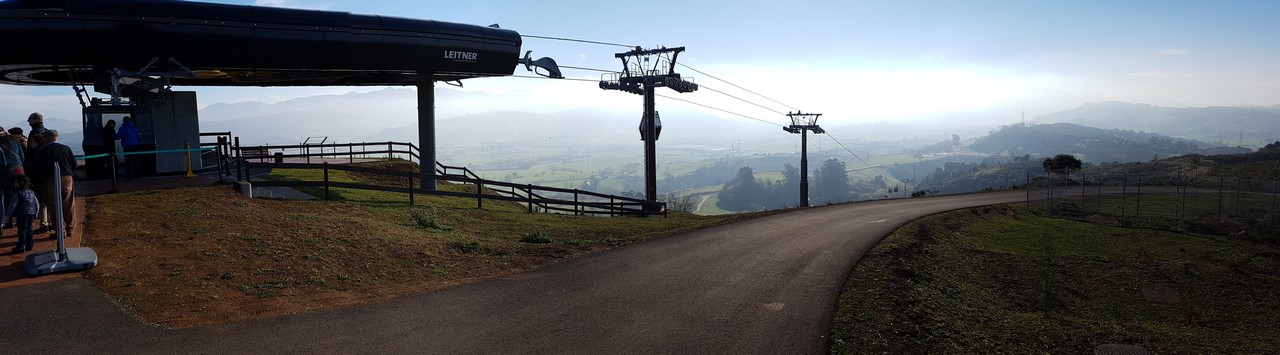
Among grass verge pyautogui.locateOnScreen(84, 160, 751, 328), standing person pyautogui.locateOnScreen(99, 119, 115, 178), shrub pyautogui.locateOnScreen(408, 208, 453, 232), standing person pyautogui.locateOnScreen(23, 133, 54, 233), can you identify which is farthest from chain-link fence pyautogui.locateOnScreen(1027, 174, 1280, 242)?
standing person pyautogui.locateOnScreen(99, 119, 115, 178)

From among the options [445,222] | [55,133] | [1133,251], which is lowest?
[1133,251]

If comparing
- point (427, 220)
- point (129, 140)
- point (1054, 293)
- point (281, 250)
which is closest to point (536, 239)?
point (427, 220)

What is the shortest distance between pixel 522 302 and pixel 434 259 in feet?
11.1

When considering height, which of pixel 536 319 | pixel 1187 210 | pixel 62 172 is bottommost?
pixel 1187 210

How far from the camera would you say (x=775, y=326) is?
8.26 metres

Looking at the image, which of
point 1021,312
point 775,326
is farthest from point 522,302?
point 1021,312

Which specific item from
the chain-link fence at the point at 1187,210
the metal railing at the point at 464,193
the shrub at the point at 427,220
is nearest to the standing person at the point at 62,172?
the shrub at the point at 427,220

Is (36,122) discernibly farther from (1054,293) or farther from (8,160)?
(1054,293)

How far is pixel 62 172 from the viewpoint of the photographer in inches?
410

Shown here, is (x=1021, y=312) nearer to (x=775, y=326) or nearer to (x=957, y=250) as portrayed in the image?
(x=775, y=326)

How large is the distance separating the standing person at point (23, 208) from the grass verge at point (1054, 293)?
11576mm

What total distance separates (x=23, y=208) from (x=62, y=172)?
736 mm

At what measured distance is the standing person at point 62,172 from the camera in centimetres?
1029

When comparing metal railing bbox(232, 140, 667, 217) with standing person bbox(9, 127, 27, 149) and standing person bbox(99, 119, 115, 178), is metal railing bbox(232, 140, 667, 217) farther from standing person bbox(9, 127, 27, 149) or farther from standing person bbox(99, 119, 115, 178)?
standing person bbox(9, 127, 27, 149)
